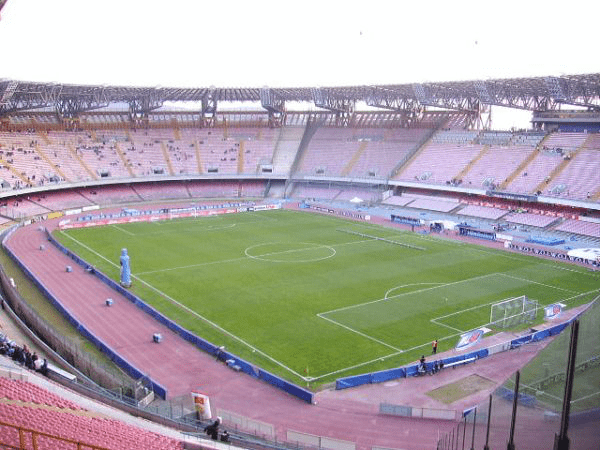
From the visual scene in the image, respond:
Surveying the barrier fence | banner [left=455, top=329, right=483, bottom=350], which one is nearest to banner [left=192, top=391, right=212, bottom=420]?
the barrier fence

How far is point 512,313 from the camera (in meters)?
28.1

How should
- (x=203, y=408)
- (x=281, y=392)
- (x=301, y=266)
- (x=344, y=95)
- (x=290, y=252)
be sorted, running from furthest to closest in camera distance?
(x=344, y=95), (x=290, y=252), (x=301, y=266), (x=281, y=392), (x=203, y=408)

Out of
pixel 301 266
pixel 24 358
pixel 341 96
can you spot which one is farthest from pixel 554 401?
pixel 341 96

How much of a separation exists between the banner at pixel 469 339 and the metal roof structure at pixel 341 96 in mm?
35601

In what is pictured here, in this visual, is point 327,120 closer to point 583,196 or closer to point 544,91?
point 544,91

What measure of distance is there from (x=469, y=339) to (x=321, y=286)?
1131cm

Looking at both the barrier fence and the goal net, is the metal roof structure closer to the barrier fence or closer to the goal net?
the goal net

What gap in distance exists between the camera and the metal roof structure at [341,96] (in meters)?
56.4

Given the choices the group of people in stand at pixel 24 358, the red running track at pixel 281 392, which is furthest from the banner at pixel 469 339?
the group of people in stand at pixel 24 358

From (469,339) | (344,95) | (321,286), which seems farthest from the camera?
(344,95)

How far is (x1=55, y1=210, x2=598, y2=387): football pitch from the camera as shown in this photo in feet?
82.6

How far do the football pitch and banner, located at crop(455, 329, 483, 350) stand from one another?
788 mm

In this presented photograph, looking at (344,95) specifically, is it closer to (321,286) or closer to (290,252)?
(290,252)

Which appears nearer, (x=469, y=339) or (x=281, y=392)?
(x=281, y=392)
